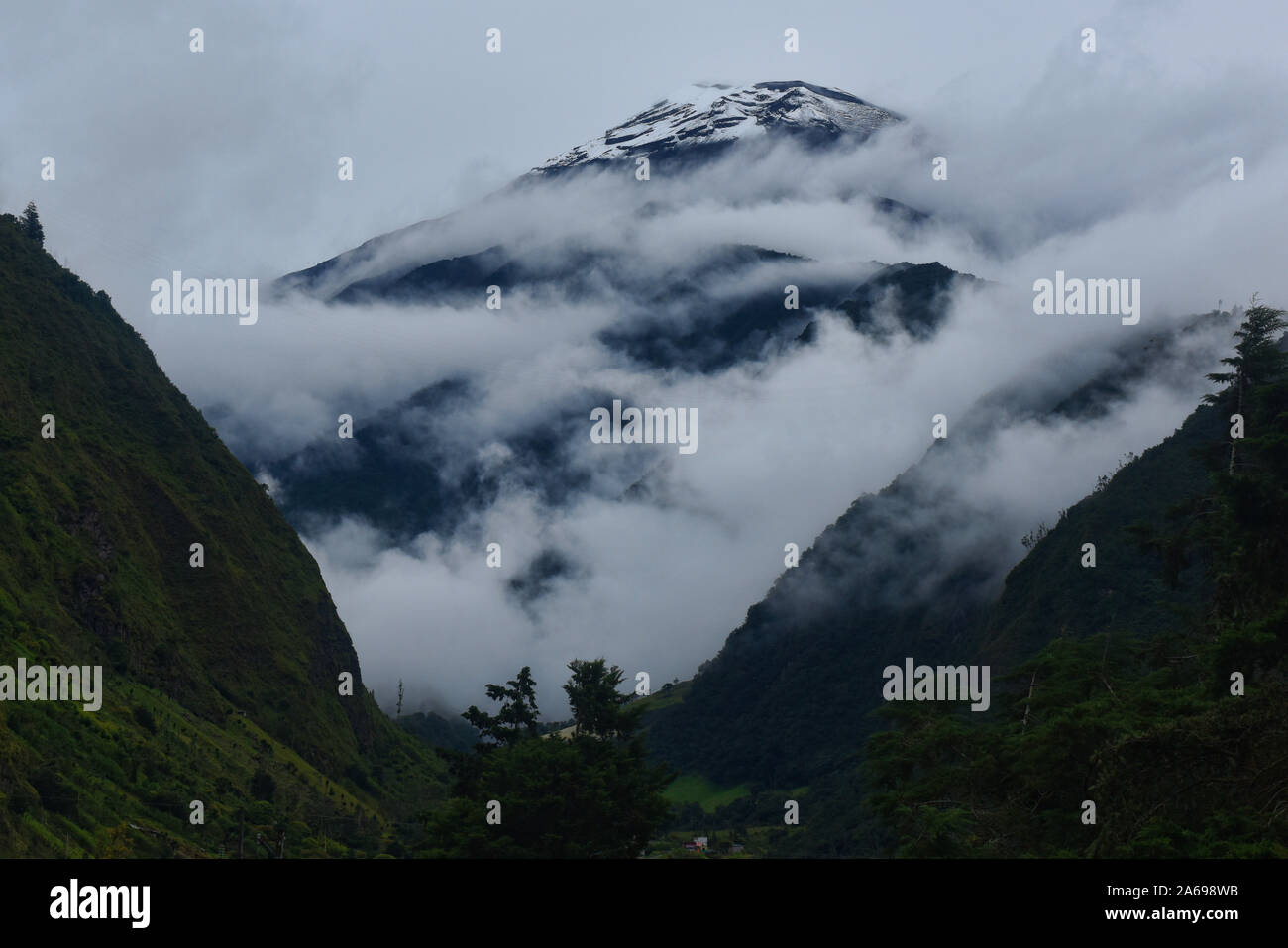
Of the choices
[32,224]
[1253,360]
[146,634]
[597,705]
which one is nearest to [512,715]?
[597,705]

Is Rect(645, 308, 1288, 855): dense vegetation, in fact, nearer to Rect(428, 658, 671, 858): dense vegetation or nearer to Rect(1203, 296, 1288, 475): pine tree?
Rect(1203, 296, 1288, 475): pine tree

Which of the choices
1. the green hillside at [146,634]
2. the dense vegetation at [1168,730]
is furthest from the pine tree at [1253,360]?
the green hillside at [146,634]

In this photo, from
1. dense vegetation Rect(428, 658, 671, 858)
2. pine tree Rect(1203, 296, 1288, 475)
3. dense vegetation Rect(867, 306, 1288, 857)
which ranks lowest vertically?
dense vegetation Rect(428, 658, 671, 858)

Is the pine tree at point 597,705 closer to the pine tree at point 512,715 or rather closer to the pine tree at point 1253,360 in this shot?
the pine tree at point 512,715

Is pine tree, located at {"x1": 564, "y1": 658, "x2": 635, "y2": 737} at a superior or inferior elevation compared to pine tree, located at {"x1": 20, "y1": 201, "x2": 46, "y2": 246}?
inferior

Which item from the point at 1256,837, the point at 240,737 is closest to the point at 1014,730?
the point at 1256,837

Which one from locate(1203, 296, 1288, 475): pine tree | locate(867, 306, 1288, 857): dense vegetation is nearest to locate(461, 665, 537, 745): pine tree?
locate(867, 306, 1288, 857): dense vegetation

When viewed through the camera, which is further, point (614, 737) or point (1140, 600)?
point (1140, 600)
